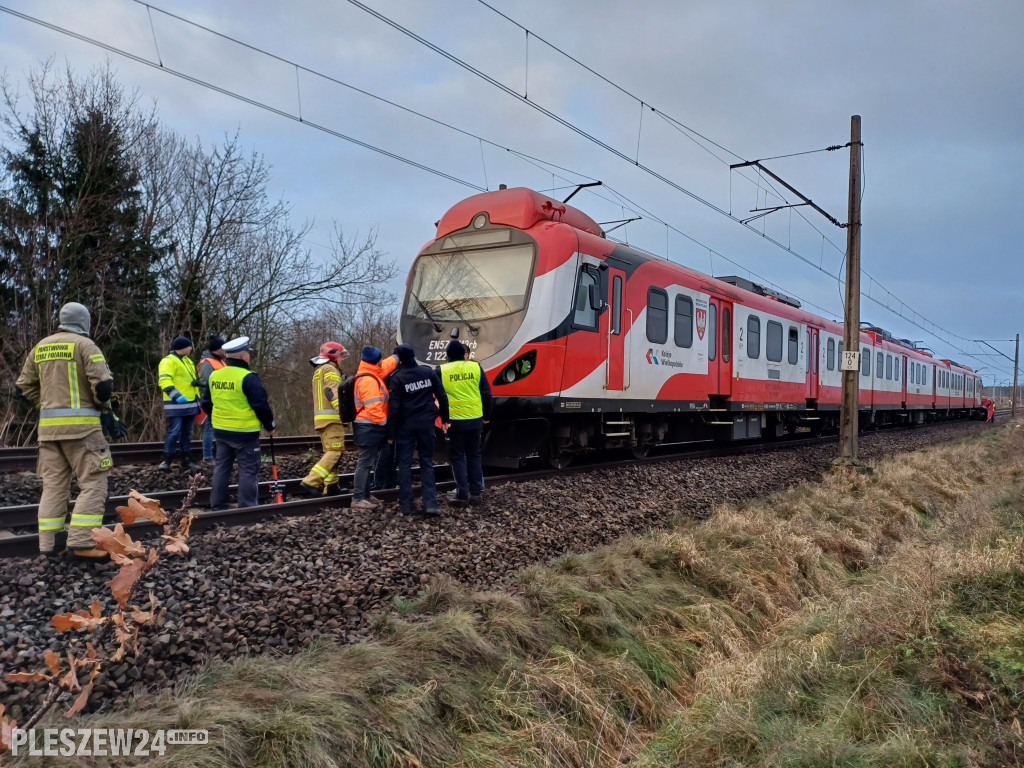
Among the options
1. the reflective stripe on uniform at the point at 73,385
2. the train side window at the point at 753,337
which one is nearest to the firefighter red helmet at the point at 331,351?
the reflective stripe on uniform at the point at 73,385

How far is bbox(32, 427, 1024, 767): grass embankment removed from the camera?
329cm

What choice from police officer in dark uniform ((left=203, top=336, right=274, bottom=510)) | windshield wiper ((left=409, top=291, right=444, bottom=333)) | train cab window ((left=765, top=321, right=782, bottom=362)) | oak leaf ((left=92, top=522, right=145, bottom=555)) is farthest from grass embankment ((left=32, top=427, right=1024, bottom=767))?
train cab window ((left=765, top=321, right=782, bottom=362))

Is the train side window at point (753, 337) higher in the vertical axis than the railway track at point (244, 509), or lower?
higher

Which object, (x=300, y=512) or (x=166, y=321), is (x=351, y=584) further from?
(x=166, y=321)

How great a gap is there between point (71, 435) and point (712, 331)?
403 inches

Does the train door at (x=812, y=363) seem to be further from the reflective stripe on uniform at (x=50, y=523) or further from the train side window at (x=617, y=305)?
the reflective stripe on uniform at (x=50, y=523)

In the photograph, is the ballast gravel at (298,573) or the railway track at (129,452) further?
the railway track at (129,452)

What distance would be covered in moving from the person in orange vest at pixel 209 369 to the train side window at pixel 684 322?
6802mm

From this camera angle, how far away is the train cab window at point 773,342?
1477 cm

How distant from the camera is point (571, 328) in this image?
29.2 feet

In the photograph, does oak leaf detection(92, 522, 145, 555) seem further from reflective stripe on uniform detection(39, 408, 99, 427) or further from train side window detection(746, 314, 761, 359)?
train side window detection(746, 314, 761, 359)

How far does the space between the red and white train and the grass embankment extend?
113 inches

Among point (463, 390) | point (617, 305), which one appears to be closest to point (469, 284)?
point (617, 305)

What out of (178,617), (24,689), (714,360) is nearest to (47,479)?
(178,617)
